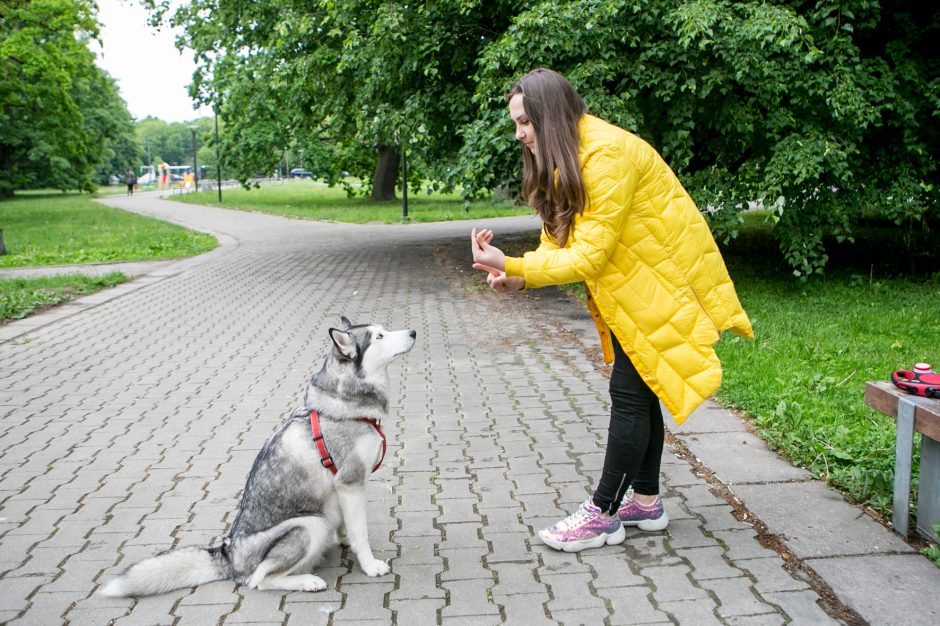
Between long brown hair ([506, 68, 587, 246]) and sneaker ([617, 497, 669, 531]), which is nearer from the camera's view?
long brown hair ([506, 68, 587, 246])

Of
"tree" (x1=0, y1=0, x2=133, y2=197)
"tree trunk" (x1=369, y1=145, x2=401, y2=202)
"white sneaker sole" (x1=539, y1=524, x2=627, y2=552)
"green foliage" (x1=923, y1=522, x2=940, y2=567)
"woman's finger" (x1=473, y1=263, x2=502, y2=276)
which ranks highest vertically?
"tree" (x1=0, y1=0, x2=133, y2=197)

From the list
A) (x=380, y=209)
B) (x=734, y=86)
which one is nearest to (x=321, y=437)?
(x=734, y=86)

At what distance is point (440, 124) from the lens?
1377cm

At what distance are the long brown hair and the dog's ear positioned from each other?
3.32 feet

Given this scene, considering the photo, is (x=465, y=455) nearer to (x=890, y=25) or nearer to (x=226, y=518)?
(x=226, y=518)

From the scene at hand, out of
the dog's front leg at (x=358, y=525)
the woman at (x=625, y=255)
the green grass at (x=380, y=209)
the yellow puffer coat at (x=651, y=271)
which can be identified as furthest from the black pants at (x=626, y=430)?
the green grass at (x=380, y=209)

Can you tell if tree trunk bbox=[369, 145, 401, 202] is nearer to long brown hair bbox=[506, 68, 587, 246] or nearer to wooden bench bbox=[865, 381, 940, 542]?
long brown hair bbox=[506, 68, 587, 246]

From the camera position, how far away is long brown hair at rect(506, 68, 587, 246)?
3373 mm

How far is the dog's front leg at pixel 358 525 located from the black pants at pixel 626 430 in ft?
3.52

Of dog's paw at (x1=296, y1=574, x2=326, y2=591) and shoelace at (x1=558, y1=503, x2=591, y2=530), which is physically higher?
shoelace at (x1=558, y1=503, x2=591, y2=530)

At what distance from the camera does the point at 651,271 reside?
3.53 meters

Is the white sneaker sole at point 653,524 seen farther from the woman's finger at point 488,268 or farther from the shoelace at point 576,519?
the woman's finger at point 488,268

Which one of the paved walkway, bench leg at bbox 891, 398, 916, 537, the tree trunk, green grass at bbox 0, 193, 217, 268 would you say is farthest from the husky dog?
the tree trunk

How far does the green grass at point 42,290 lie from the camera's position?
10938mm
